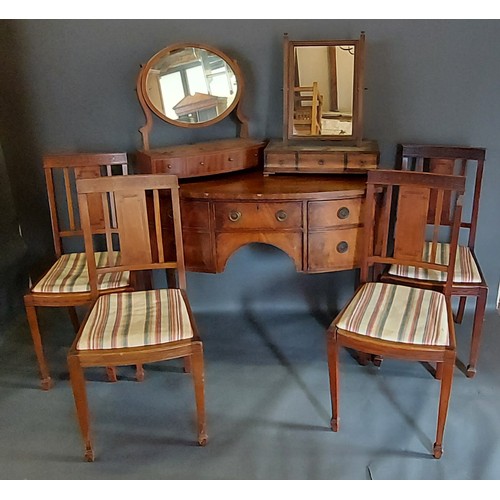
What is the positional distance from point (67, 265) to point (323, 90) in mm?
1306

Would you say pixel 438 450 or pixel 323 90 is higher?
pixel 323 90

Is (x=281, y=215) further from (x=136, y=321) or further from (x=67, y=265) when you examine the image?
(x=67, y=265)

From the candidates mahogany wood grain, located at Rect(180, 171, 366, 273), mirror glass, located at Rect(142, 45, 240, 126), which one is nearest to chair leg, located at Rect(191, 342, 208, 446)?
mahogany wood grain, located at Rect(180, 171, 366, 273)

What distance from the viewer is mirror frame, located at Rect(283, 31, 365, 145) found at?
221 centimetres

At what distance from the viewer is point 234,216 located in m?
2.08

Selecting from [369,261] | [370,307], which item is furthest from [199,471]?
[369,261]

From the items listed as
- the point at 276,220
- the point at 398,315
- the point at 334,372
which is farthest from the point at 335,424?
the point at 276,220

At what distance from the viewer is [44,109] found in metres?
2.45

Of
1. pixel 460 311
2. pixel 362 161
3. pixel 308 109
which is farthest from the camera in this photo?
pixel 460 311

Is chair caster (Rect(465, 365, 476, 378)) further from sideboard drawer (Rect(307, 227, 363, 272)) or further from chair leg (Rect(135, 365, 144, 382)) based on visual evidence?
chair leg (Rect(135, 365, 144, 382))

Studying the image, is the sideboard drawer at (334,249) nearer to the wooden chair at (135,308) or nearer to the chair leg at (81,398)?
the wooden chair at (135,308)

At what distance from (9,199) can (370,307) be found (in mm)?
1798

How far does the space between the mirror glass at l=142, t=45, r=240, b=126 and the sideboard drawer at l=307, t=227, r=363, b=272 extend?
74cm

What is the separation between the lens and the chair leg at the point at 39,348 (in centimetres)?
211
